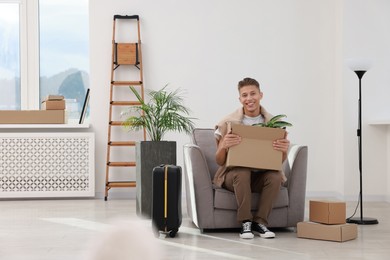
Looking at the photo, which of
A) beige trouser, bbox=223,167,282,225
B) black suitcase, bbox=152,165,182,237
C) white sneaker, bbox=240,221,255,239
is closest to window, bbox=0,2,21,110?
black suitcase, bbox=152,165,182,237

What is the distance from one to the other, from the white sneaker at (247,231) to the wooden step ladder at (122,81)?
8.33ft

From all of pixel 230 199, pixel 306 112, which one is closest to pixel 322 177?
pixel 306 112

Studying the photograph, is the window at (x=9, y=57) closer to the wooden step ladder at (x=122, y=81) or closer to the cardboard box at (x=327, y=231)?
the wooden step ladder at (x=122, y=81)

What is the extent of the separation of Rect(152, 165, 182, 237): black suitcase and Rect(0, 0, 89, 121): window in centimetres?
310

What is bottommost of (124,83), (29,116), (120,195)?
(120,195)

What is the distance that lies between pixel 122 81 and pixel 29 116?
1047 mm

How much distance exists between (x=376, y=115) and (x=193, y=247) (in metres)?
3.30

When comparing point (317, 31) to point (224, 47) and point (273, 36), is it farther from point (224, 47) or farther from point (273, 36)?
point (224, 47)

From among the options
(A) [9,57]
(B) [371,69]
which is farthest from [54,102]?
(B) [371,69]

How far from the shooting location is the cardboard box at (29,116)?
6.70 metres

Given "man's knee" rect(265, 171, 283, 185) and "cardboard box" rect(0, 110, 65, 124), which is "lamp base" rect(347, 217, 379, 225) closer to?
"man's knee" rect(265, 171, 283, 185)

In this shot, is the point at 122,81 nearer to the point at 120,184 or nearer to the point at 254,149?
the point at 120,184

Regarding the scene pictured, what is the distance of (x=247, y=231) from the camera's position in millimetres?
4168

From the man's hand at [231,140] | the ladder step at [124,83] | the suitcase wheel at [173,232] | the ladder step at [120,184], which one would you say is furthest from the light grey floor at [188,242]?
the ladder step at [124,83]
